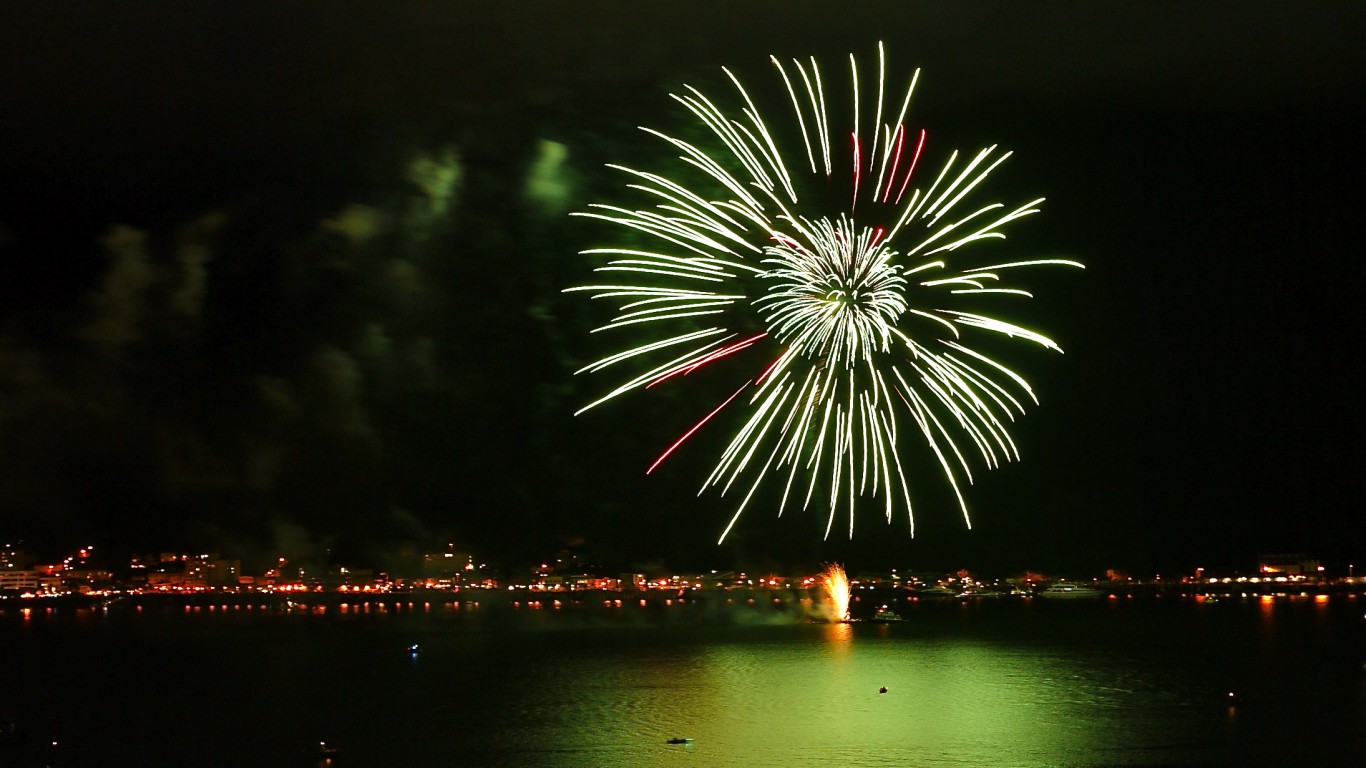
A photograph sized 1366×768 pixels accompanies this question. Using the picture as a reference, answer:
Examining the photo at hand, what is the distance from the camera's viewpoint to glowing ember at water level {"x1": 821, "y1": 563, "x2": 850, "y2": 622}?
74938 millimetres

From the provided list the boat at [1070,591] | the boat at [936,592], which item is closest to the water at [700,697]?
the boat at [1070,591]

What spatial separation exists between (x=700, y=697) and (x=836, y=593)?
138 feet

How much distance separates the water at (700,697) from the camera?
83.9 ft

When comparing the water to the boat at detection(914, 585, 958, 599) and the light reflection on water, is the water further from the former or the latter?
the boat at detection(914, 585, 958, 599)

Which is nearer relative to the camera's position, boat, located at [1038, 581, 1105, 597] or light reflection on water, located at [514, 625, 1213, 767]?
light reflection on water, located at [514, 625, 1213, 767]

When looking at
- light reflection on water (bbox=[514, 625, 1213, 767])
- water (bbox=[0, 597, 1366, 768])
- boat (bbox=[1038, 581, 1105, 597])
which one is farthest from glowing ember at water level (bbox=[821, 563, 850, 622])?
boat (bbox=[1038, 581, 1105, 597])

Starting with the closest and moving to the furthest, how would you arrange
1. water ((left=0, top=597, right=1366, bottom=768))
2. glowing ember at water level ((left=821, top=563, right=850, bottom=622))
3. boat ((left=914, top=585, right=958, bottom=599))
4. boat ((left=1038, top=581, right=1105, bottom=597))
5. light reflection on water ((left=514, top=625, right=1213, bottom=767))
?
light reflection on water ((left=514, top=625, right=1213, bottom=767)) < water ((left=0, top=597, right=1366, bottom=768)) < glowing ember at water level ((left=821, top=563, right=850, bottom=622)) < boat ((left=1038, top=581, right=1105, bottom=597)) < boat ((left=914, top=585, right=958, bottom=599))

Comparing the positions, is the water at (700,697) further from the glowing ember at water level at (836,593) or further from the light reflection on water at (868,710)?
the glowing ember at water level at (836,593)

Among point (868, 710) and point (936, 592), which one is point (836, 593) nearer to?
point (868, 710)

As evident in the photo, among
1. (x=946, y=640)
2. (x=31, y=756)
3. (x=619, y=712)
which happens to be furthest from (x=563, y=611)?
(x=31, y=756)

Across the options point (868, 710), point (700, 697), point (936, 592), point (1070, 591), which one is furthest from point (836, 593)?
point (1070, 591)

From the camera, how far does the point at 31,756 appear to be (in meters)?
25.0

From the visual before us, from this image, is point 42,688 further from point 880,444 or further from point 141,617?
point 141,617

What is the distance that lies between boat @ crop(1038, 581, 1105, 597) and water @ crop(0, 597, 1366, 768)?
5805 centimetres
